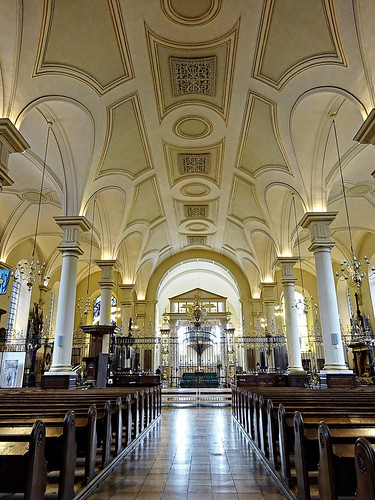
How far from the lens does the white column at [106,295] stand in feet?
39.2

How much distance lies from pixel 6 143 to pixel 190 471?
5647 millimetres

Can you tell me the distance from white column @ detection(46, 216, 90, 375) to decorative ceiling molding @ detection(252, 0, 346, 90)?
574cm

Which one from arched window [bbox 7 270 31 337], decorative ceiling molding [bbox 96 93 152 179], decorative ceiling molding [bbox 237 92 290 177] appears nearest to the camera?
decorative ceiling molding [bbox 237 92 290 177]

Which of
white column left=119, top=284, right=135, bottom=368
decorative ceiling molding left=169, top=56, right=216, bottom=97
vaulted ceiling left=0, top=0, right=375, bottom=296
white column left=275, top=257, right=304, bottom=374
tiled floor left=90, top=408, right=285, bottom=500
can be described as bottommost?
tiled floor left=90, top=408, right=285, bottom=500

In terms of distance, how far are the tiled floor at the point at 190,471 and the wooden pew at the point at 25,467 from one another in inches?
45.3

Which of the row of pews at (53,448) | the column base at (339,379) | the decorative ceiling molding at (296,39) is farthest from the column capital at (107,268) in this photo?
the row of pews at (53,448)

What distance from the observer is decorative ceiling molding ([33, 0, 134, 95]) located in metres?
6.16

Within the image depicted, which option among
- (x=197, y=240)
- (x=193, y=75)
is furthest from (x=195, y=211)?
(x=193, y=75)

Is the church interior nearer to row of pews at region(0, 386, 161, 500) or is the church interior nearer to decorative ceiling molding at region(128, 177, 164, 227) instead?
decorative ceiling molding at region(128, 177, 164, 227)

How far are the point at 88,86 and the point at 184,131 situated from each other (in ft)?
11.0

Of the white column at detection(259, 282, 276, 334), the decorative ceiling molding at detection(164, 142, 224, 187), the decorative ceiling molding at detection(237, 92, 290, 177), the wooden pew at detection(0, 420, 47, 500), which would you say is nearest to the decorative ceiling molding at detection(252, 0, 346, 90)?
the decorative ceiling molding at detection(237, 92, 290, 177)

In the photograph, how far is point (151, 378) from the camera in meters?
12.2

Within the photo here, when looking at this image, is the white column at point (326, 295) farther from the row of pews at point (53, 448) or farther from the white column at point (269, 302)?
the white column at point (269, 302)

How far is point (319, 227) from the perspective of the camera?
9102 mm
